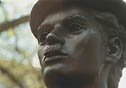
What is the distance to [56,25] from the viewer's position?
3.33 metres

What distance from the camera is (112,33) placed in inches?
135

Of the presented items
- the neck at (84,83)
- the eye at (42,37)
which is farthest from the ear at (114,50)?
the eye at (42,37)

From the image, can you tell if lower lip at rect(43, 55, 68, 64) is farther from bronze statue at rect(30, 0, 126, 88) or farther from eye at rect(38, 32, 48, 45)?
eye at rect(38, 32, 48, 45)

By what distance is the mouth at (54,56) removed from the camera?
3186 millimetres

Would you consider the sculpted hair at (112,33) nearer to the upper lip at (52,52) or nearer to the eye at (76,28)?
the eye at (76,28)

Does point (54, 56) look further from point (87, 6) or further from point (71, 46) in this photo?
point (87, 6)

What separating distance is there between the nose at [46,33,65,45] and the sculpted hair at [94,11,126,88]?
1.12 feet

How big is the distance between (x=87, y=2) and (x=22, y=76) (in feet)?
14.1

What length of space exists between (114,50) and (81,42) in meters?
0.31

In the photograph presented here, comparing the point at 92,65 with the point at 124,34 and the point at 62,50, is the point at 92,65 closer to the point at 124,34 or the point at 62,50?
the point at 62,50

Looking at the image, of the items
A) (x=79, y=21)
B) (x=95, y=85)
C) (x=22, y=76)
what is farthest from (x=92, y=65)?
(x=22, y=76)

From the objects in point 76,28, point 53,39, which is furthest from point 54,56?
point 76,28

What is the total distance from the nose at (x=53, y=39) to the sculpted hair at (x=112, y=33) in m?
0.34

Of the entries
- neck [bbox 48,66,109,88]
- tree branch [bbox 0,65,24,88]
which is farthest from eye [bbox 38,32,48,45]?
tree branch [bbox 0,65,24,88]
